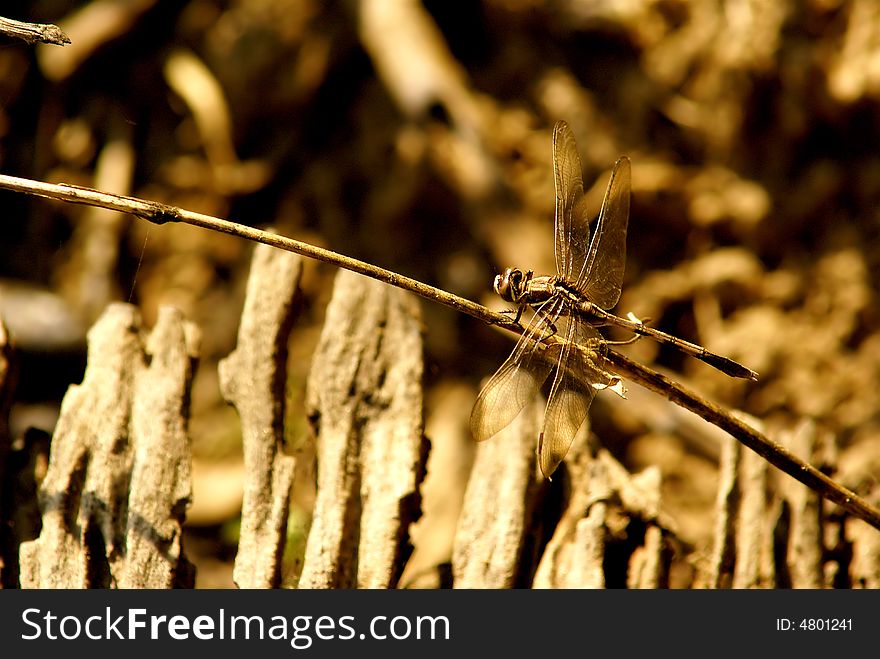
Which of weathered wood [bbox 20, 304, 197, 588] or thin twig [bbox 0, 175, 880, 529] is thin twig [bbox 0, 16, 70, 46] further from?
weathered wood [bbox 20, 304, 197, 588]

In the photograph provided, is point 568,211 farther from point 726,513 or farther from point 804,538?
point 804,538

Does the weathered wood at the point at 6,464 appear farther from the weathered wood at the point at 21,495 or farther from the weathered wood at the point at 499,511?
the weathered wood at the point at 499,511

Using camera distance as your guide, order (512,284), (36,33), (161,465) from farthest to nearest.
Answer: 1. (512,284)
2. (161,465)
3. (36,33)

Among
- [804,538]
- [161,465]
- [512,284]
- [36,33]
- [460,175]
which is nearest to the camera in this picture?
[36,33]

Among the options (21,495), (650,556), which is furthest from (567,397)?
(21,495)

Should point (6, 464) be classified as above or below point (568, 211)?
below
